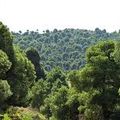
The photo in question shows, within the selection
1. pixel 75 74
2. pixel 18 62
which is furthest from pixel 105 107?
pixel 18 62

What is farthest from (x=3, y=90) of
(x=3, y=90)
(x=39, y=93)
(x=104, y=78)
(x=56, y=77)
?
(x=56, y=77)

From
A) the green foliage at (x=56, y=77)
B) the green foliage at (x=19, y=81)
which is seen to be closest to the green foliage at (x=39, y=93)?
the green foliage at (x=56, y=77)

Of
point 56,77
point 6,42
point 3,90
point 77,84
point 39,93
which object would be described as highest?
point 6,42

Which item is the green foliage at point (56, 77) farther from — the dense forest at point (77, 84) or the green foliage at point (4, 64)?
the green foliage at point (4, 64)

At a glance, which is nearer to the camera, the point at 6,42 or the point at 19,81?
the point at 6,42

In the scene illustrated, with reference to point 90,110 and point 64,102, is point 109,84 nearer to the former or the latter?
point 90,110

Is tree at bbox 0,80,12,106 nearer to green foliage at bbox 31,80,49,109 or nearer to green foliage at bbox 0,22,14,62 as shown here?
green foliage at bbox 0,22,14,62

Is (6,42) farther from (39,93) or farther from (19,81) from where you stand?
(39,93)

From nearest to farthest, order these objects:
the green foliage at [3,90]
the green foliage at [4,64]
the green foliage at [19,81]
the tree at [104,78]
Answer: the green foliage at [3,90], the green foliage at [4,64], the green foliage at [19,81], the tree at [104,78]

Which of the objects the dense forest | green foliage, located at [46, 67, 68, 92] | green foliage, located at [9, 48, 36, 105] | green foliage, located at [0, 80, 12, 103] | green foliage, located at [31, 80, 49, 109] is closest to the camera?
green foliage, located at [0, 80, 12, 103]

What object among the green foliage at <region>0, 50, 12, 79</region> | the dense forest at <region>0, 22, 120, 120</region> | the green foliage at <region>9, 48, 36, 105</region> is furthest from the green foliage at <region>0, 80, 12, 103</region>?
the green foliage at <region>9, 48, 36, 105</region>

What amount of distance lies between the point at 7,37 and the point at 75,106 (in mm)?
13583

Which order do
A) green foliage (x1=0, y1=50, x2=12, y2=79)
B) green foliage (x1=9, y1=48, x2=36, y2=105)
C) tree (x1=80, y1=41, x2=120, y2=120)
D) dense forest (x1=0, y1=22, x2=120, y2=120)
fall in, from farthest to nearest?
tree (x1=80, y1=41, x2=120, y2=120)
green foliage (x1=9, y1=48, x2=36, y2=105)
dense forest (x1=0, y1=22, x2=120, y2=120)
green foliage (x1=0, y1=50, x2=12, y2=79)

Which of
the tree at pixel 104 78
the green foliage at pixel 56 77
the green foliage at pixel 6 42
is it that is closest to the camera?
the green foliage at pixel 6 42
